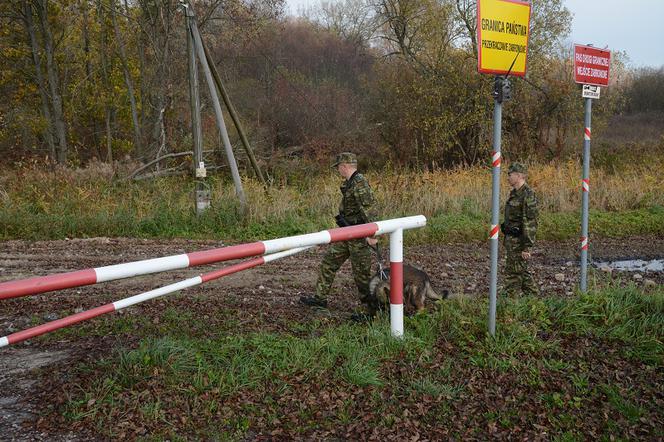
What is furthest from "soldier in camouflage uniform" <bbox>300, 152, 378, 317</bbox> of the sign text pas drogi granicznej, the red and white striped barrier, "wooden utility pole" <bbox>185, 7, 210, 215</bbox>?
"wooden utility pole" <bbox>185, 7, 210, 215</bbox>

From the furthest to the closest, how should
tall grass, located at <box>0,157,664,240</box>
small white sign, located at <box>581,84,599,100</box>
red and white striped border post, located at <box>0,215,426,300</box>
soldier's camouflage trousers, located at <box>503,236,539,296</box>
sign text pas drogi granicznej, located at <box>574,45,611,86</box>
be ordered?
tall grass, located at <box>0,157,664,240</box> < soldier's camouflage trousers, located at <box>503,236,539,296</box> < small white sign, located at <box>581,84,599,100</box> < sign text pas drogi granicznej, located at <box>574,45,611,86</box> < red and white striped border post, located at <box>0,215,426,300</box>

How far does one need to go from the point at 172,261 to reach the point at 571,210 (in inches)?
457

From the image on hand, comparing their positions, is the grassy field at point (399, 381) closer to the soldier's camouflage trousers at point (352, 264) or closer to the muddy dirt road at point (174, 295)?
the muddy dirt road at point (174, 295)

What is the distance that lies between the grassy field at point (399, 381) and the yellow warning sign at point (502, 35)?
2108 millimetres

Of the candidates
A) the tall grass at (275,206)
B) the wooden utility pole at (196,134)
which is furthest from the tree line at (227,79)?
the wooden utility pole at (196,134)

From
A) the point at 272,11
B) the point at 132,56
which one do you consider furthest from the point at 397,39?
the point at 132,56

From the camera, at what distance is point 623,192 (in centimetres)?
→ 1361

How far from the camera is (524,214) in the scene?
666 cm

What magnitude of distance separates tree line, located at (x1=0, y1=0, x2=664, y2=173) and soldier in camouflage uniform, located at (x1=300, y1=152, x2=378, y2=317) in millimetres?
13373

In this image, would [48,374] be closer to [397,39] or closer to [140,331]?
[140,331]

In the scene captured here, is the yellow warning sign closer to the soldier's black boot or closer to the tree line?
the soldier's black boot

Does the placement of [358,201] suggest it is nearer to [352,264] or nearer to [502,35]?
[352,264]

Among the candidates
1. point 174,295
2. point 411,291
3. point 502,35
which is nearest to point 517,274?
point 411,291

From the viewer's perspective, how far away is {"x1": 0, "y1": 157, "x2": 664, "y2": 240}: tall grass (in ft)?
37.8
